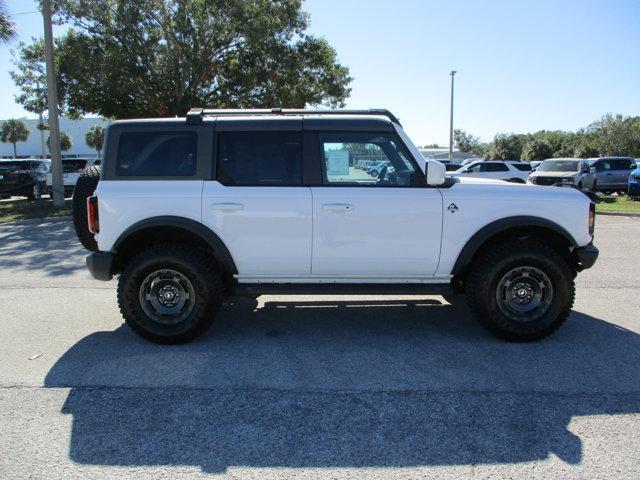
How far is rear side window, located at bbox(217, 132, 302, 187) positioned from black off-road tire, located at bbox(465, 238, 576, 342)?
186 cm

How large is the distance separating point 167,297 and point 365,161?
7.19 ft

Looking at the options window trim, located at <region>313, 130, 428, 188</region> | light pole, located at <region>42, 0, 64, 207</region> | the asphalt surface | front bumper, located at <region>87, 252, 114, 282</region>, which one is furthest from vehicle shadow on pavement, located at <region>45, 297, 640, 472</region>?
light pole, located at <region>42, 0, 64, 207</region>

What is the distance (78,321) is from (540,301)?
15.2 feet

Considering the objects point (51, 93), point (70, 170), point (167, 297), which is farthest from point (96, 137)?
point (167, 297)

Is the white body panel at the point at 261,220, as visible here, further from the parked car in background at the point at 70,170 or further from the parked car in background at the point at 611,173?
the parked car in background at the point at 611,173

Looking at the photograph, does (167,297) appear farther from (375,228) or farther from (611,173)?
(611,173)

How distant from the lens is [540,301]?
188 inches

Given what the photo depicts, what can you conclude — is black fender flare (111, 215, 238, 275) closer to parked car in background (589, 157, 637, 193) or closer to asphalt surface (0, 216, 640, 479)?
asphalt surface (0, 216, 640, 479)

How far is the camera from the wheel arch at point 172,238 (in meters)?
4.61

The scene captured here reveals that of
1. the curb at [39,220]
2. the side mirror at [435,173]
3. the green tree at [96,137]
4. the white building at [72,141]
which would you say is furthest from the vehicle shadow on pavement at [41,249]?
the white building at [72,141]

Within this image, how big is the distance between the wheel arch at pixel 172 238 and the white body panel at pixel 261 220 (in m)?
0.07

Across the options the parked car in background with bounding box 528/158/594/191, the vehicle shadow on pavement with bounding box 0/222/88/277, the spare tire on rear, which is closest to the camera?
the spare tire on rear

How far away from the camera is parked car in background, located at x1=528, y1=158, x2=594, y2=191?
20.5 meters

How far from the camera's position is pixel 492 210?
4652 millimetres
